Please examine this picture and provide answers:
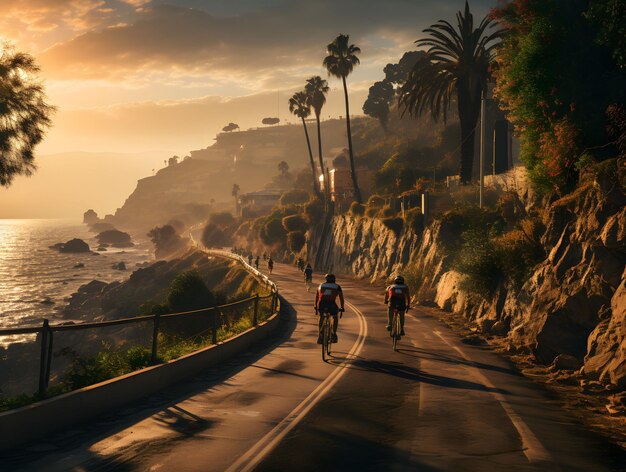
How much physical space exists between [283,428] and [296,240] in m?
83.6

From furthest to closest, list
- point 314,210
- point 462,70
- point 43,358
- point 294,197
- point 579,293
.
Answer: point 294,197 < point 314,210 < point 462,70 < point 579,293 < point 43,358

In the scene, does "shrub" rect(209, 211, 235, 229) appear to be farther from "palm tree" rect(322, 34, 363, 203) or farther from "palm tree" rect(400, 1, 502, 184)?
"palm tree" rect(400, 1, 502, 184)

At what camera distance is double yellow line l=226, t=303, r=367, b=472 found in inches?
328

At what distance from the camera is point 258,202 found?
188 metres

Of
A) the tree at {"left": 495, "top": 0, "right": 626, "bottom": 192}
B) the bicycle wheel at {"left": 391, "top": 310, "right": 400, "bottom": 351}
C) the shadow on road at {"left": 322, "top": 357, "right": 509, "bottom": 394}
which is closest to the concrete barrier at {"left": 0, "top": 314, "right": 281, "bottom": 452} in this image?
the shadow on road at {"left": 322, "top": 357, "right": 509, "bottom": 394}

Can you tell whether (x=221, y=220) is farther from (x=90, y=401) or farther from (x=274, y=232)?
(x=90, y=401)

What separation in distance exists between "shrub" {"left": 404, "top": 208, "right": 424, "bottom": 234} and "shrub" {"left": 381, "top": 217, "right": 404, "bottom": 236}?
3.10 m

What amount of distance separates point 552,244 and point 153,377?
14.0 meters

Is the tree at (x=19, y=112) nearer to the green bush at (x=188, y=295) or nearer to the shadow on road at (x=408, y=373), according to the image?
the shadow on road at (x=408, y=373)

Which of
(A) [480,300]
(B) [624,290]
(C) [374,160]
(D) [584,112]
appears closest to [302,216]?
(C) [374,160]

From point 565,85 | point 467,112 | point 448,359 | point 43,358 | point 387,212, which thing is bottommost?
point 448,359

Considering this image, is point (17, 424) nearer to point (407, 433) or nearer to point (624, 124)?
point (407, 433)

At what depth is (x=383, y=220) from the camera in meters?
59.1

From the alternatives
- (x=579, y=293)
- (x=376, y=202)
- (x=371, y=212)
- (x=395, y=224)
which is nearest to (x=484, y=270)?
(x=579, y=293)
